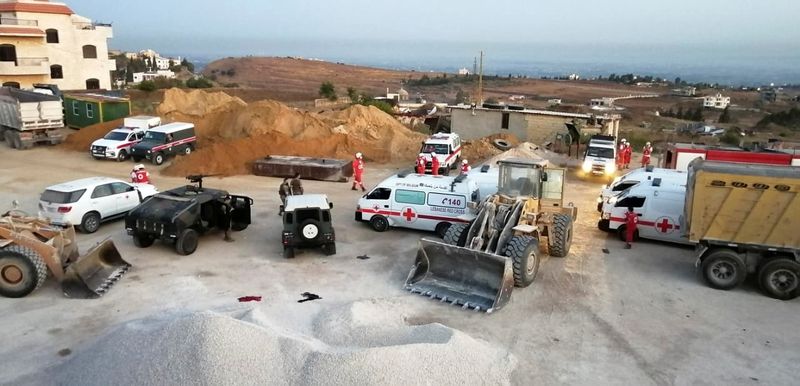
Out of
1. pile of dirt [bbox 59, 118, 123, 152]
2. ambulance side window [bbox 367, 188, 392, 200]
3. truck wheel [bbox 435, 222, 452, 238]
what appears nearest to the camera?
truck wheel [bbox 435, 222, 452, 238]

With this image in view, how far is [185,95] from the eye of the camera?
40.5m

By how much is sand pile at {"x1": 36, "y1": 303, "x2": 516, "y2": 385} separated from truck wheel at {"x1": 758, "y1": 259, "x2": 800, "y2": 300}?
6450 mm

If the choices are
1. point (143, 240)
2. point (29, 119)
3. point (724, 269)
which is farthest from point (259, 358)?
point (29, 119)

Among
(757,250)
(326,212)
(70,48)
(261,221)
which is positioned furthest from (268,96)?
(757,250)

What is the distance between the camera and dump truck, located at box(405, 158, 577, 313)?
11957mm

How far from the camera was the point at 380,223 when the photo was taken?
1678 centimetres

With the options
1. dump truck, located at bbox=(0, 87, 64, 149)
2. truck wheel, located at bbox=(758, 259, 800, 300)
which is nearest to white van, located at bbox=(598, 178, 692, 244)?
truck wheel, located at bbox=(758, 259, 800, 300)

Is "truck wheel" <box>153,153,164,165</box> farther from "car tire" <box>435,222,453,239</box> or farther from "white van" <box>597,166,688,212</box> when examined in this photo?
"white van" <box>597,166,688,212</box>

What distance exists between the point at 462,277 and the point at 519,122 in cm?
2246

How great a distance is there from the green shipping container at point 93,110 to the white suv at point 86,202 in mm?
18900

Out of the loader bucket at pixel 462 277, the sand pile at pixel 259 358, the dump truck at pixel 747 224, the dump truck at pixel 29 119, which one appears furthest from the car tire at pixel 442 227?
the dump truck at pixel 29 119

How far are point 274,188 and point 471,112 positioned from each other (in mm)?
15110

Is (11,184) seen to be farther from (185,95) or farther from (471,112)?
(471,112)

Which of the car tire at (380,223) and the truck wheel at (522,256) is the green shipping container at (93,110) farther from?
the truck wheel at (522,256)
